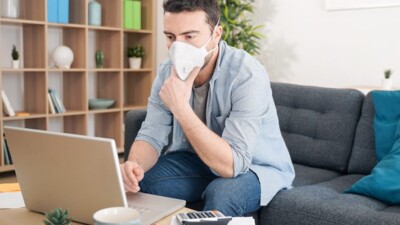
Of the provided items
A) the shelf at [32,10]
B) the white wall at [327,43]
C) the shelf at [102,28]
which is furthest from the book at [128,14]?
the white wall at [327,43]

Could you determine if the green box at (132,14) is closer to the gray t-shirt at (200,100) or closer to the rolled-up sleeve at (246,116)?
the gray t-shirt at (200,100)

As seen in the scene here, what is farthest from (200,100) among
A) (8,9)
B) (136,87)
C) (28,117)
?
(136,87)

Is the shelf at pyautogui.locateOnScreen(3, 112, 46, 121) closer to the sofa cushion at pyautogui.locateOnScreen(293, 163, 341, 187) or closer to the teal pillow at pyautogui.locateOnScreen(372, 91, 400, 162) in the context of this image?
the sofa cushion at pyautogui.locateOnScreen(293, 163, 341, 187)

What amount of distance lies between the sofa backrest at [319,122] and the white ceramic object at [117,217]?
1.43m

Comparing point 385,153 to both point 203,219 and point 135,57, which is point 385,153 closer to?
point 203,219

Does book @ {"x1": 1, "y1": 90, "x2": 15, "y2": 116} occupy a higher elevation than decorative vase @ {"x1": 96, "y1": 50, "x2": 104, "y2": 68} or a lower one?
lower

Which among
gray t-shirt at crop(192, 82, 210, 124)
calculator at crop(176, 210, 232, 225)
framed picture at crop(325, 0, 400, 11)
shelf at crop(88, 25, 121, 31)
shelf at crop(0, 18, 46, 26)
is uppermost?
framed picture at crop(325, 0, 400, 11)

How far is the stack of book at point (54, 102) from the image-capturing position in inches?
142

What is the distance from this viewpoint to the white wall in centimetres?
324

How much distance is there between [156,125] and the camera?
1.78 meters

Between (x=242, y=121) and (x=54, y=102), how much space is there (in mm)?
2466

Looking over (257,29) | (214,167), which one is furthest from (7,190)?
(257,29)

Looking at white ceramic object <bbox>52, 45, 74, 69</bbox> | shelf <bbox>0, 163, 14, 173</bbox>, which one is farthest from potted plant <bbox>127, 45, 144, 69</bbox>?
shelf <bbox>0, 163, 14, 173</bbox>

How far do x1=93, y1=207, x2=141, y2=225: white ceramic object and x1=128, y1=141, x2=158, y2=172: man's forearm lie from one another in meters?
0.75
